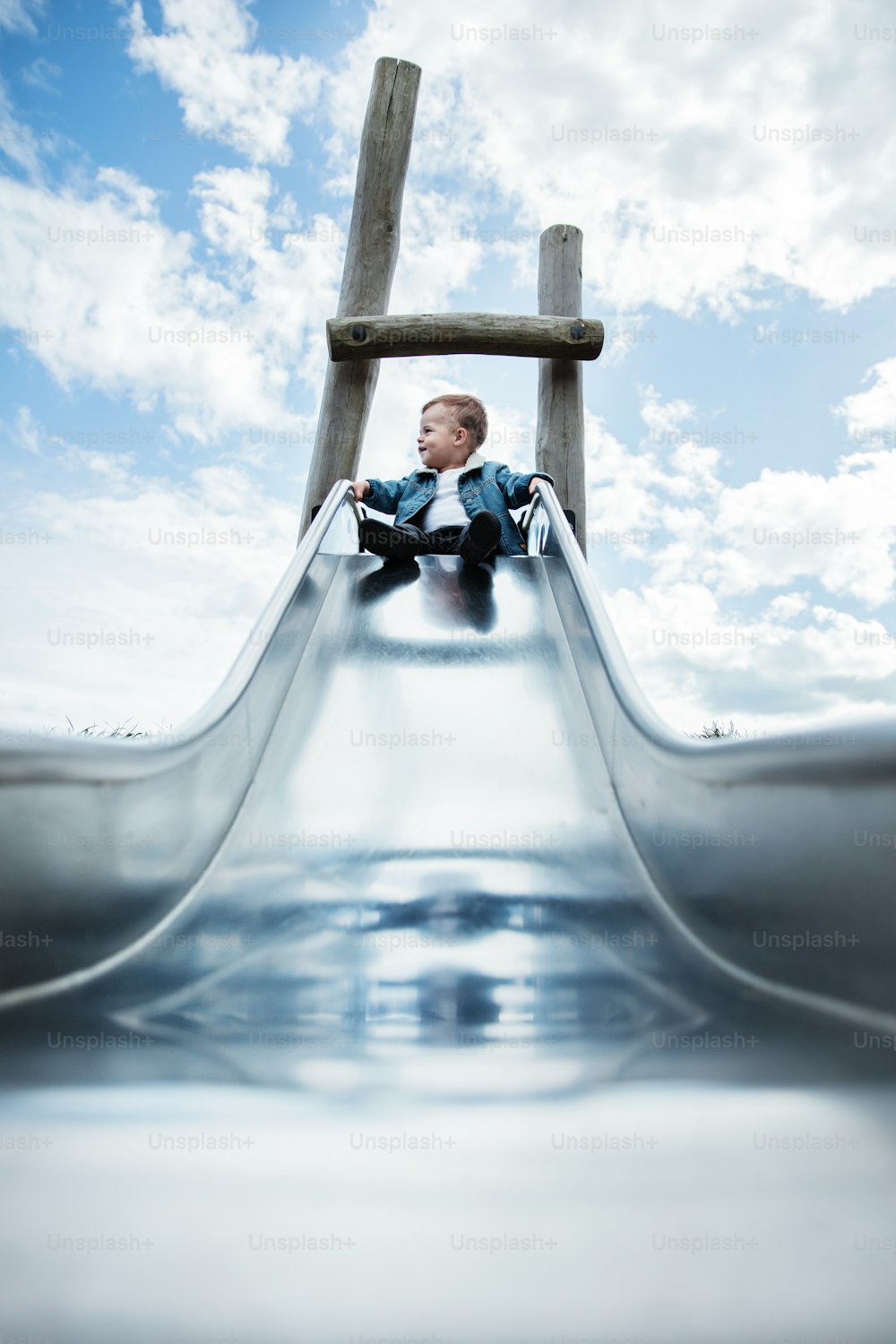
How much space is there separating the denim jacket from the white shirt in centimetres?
2

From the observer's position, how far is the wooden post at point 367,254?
4.07 m

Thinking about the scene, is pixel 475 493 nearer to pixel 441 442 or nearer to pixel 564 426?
pixel 441 442

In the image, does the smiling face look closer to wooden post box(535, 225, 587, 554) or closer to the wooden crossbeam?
the wooden crossbeam

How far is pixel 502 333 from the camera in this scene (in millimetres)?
4004

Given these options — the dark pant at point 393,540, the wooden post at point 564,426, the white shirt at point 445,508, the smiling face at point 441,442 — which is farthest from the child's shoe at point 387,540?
the wooden post at point 564,426

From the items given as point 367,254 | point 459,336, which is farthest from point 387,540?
point 367,254

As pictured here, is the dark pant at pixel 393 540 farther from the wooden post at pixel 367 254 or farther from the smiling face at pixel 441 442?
the wooden post at pixel 367 254

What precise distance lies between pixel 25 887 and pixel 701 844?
82 cm

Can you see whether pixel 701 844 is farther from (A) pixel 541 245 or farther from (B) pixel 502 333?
(A) pixel 541 245

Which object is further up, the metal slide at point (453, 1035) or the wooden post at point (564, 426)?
the wooden post at point (564, 426)

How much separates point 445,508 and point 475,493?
14cm

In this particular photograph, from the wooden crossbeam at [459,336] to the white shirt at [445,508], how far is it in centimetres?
→ 66

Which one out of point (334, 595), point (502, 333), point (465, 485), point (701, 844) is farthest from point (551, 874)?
point (502, 333)

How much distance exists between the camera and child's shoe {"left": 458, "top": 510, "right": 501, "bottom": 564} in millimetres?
2902
